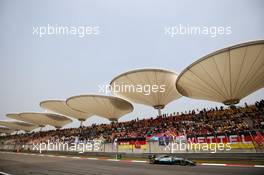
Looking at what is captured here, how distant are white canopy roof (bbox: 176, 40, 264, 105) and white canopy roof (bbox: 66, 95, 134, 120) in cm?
1801

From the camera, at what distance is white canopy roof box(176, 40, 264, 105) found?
73.4ft

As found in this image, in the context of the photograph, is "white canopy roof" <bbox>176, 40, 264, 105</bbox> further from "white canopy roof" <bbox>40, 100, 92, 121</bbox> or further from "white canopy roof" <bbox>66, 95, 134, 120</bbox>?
"white canopy roof" <bbox>40, 100, 92, 121</bbox>

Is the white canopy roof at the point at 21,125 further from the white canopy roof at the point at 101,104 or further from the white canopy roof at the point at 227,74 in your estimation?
the white canopy roof at the point at 227,74

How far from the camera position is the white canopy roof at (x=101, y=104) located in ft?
150

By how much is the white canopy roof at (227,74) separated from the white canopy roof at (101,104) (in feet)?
59.1

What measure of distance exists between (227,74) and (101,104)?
28522mm

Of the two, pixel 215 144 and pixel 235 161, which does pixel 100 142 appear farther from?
pixel 235 161

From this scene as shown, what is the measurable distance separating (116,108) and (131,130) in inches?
594

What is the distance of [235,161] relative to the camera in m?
17.1

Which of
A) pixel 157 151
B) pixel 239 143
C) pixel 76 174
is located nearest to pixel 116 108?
pixel 157 151

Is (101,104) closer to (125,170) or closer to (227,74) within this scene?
(227,74)

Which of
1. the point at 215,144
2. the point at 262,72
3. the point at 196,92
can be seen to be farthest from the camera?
the point at 196,92

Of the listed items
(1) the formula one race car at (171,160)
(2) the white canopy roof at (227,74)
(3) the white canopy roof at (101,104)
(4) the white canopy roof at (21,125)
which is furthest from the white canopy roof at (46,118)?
(1) the formula one race car at (171,160)

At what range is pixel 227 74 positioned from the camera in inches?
1011
